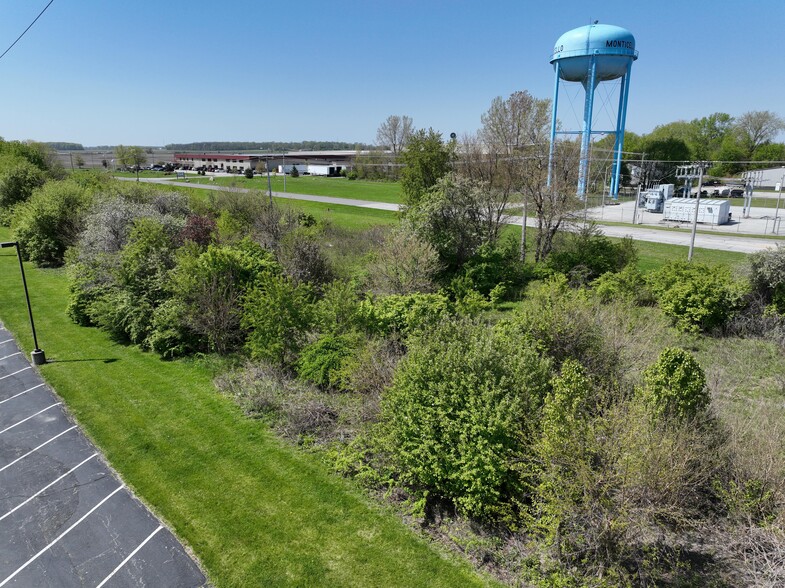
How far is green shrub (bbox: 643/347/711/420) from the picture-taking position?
282 inches

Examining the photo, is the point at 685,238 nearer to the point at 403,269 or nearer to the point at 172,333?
the point at 403,269

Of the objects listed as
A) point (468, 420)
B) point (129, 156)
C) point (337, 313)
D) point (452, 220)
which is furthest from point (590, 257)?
point (129, 156)

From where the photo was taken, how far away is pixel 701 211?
108 ft

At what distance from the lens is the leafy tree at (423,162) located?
2298 centimetres

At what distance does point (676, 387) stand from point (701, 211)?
102 feet

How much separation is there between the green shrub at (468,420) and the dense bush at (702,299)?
8.42m

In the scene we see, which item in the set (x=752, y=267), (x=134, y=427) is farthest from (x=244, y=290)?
(x=752, y=267)

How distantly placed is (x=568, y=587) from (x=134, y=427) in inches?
341

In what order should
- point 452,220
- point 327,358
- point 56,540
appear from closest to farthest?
point 56,540 → point 327,358 → point 452,220

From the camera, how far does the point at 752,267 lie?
14273 mm

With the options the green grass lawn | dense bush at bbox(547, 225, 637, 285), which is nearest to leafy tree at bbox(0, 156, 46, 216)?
the green grass lawn

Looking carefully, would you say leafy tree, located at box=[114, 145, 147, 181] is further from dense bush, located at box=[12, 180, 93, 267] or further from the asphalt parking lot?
the asphalt parking lot

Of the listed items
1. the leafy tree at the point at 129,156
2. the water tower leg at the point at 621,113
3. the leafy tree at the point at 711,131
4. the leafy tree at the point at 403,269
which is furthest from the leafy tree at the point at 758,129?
the leafy tree at the point at 129,156

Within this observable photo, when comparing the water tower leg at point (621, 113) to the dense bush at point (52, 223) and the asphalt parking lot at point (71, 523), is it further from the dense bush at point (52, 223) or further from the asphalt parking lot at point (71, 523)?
the asphalt parking lot at point (71, 523)
